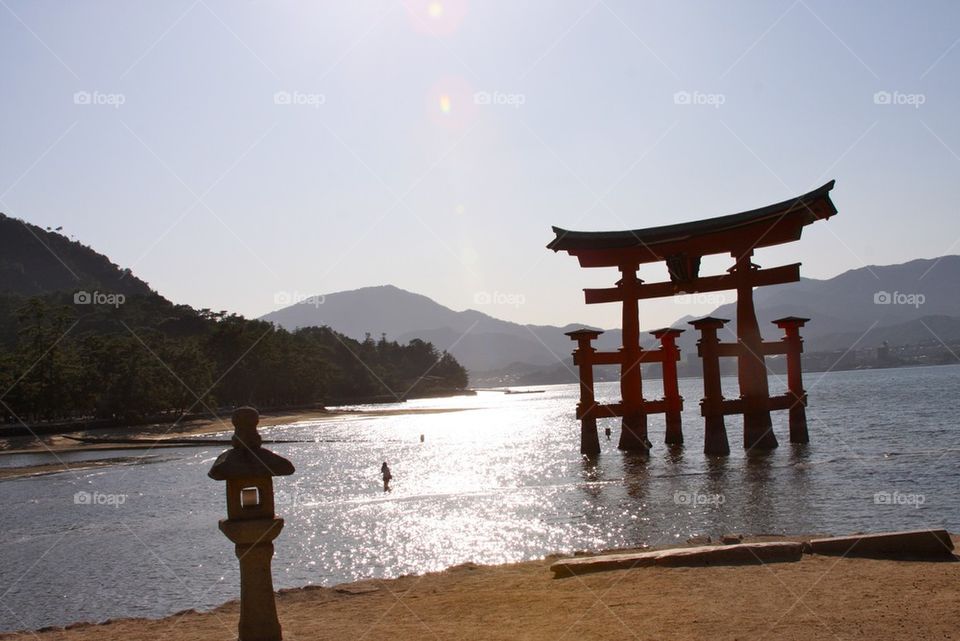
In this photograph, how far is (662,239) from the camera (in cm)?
3170

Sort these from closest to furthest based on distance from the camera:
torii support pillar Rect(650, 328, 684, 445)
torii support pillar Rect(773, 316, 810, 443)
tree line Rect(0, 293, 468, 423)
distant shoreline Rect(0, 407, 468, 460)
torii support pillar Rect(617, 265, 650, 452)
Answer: torii support pillar Rect(617, 265, 650, 452) → torii support pillar Rect(773, 316, 810, 443) → torii support pillar Rect(650, 328, 684, 445) → distant shoreline Rect(0, 407, 468, 460) → tree line Rect(0, 293, 468, 423)

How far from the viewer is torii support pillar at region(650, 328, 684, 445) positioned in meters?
35.3

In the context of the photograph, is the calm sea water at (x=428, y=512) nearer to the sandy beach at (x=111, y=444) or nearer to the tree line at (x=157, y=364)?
the sandy beach at (x=111, y=444)

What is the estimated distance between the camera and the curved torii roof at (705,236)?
28953 millimetres

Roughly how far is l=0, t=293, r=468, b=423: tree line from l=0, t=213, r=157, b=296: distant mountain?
3139 centimetres

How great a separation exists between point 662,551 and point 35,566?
15.2 metres

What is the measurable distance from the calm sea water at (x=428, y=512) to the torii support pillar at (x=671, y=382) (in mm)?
1410

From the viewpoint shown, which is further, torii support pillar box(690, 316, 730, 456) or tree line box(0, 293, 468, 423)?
tree line box(0, 293, 468, 423)
